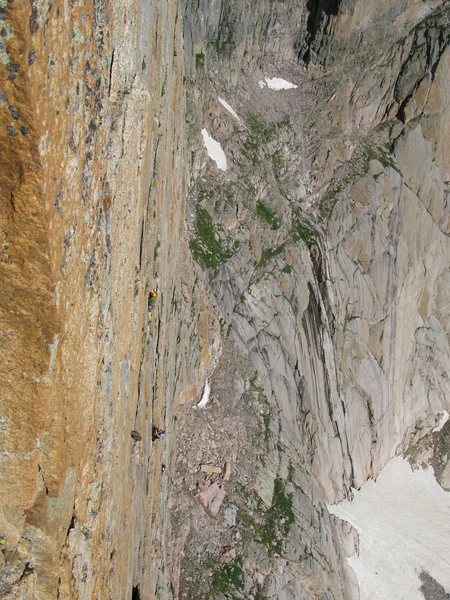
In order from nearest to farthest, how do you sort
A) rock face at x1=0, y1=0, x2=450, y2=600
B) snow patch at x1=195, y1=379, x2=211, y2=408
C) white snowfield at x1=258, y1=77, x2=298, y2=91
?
1. rock face at x1=0, y1=0, x2=450, y2=600
2. snow patch at x1=195, y1=379, x2=211, y2=408
3. white snowfield at x1=258, y1=77, x2=298, y2=91

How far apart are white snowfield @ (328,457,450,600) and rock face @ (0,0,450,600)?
49.4 inches

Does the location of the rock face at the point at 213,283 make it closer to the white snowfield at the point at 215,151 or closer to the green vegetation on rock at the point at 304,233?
the green vegetation on rock at the point at 304,233

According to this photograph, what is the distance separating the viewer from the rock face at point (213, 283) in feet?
13.9

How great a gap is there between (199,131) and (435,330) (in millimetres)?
23363

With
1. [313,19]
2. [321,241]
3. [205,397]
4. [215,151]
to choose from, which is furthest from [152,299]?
[313,19]

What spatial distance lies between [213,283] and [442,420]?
79.5 feet

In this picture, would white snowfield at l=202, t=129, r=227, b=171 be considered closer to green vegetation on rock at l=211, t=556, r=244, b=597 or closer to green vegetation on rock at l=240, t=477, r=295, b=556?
green vegetation on rock at l=240, t=477, r=295, b=556

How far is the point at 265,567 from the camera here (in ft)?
64.8

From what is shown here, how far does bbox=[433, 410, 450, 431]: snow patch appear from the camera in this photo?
133 ft

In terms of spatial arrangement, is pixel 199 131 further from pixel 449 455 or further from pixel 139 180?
pixel 449 455

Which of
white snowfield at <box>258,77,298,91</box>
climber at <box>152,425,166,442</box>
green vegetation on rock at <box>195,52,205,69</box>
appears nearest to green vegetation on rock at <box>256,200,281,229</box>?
green vegetation on rock at <box>195,52,205,69</box>

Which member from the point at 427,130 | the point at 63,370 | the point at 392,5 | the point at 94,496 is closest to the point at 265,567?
the point at 94,496

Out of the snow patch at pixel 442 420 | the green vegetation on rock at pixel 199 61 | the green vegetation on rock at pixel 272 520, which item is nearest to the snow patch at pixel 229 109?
the green vegetation on rock at pixel 199 61

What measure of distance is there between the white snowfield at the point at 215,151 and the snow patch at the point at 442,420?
25205 mm
